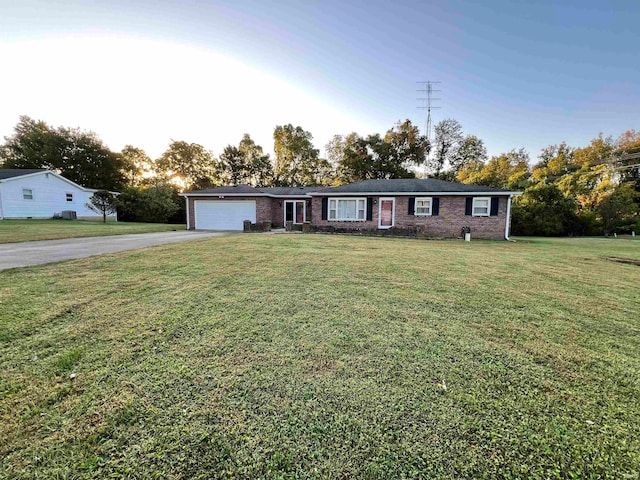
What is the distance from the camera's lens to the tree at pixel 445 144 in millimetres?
32656

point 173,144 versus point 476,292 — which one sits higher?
point 173,144

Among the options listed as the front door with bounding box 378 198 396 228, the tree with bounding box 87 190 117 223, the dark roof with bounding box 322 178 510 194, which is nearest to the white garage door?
the dark roof with bounding box 322 178 510 194

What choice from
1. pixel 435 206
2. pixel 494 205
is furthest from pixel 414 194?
pixel 494 205

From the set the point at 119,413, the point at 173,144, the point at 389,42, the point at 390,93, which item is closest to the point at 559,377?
the point at 119,413

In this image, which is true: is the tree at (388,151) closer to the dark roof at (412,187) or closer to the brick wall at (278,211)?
the brick wall at (278,211)

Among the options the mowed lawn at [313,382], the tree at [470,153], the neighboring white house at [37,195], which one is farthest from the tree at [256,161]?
the mowed lawn at [313,382]

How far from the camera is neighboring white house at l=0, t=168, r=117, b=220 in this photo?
1959cm

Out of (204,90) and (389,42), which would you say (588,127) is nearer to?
(389,42)

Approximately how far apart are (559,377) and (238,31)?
14923 mm

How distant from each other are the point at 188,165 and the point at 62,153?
12680 millimetres

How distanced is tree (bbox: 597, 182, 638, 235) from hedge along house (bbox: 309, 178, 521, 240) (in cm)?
1160

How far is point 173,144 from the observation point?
35469 millimetres

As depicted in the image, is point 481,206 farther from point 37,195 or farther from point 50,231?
point 37,195

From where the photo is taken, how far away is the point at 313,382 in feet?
6.98
